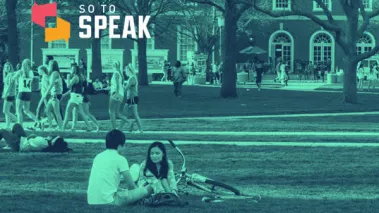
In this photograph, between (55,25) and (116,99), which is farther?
(55,25)

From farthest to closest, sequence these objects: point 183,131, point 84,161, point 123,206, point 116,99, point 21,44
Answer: point 21,44 → point 183,131 → point 116,99 → point 84,161 → point 123,206

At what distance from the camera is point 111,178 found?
10.1 meters

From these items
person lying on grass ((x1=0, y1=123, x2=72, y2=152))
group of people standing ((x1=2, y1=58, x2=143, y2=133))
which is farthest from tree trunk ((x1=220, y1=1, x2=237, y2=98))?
person lying on grass ((x1=0, y1=123, x2=72, y2=152))

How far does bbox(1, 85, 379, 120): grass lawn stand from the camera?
28203mm

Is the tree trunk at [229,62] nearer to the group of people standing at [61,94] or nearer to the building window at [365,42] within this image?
the group of people standing at [61,94]

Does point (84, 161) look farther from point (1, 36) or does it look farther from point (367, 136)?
point (1, 36)

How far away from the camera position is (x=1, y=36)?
57.6m

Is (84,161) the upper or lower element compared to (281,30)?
lower

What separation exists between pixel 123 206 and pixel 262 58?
5503cm

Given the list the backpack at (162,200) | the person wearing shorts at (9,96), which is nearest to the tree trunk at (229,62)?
the person wearing shorts at (9,96)

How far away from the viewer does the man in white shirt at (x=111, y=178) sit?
10.1m

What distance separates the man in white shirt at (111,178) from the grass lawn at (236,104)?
1512cm

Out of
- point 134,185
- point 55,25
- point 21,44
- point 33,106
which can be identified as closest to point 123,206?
point 134,185

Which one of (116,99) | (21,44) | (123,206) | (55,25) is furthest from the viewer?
(21,44)
